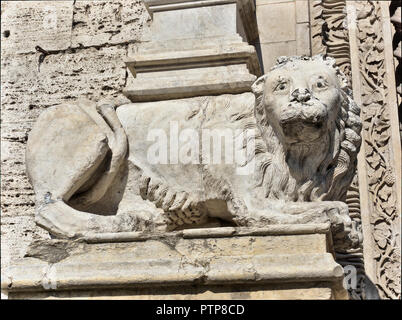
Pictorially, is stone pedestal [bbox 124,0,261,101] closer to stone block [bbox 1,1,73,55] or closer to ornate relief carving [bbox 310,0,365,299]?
ornate relief carving [bbox 310,0,365,299]

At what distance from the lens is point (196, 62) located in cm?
484

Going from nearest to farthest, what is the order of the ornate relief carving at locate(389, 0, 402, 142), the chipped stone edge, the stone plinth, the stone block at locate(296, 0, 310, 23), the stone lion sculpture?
the stone plinth < the chipped stone edge < the stone lion sculpture < the stone block at locate(296, 0, 310, 23) < the ornate relief carving at locate(389, 0, 402, 142)

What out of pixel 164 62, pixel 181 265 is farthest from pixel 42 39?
pixel 181 265

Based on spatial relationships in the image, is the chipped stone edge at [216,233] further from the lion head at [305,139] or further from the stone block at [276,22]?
the stone block at [276,22]

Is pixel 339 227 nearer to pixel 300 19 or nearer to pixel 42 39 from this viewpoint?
pixel 300 19

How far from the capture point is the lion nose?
13.5 ft

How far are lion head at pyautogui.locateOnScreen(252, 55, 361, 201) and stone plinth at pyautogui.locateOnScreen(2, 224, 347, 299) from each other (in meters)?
0.32

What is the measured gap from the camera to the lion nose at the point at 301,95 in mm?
4102

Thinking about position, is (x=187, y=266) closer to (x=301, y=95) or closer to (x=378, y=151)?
(x=301, y=95)

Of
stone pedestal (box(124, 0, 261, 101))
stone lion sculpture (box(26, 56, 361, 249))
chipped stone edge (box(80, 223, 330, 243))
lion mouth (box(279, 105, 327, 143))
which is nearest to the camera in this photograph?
chipped stone edge (box(80, 223, 330, 243))

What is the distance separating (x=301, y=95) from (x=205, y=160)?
592 mm

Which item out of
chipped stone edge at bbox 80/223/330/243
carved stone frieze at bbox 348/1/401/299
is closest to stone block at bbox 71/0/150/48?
carved stone frieze at bbox 348/1/401/299

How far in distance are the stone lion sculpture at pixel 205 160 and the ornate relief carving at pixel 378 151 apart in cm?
143
